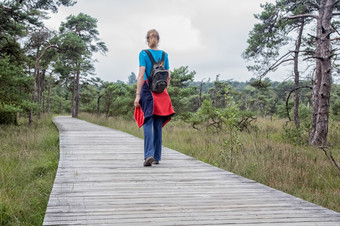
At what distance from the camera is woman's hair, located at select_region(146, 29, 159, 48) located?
14.8 feet

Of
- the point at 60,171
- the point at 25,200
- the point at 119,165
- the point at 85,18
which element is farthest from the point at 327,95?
the point at 85,18

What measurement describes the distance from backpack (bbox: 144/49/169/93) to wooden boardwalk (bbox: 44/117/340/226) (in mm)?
1239

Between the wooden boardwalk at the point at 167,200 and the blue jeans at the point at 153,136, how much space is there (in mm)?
294

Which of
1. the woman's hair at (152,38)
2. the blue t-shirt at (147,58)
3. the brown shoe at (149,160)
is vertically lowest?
the brown shoe at (149,160)

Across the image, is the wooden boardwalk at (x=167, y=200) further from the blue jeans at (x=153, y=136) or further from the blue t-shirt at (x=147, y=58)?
the blue t-shirt at (x=147, y=58)

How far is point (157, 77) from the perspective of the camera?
432 cm

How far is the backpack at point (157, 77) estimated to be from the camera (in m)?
4.32

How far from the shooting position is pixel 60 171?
401cm

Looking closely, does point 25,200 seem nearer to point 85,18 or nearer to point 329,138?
point 329,138

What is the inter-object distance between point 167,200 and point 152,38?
262cm

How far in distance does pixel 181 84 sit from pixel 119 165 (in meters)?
19.1

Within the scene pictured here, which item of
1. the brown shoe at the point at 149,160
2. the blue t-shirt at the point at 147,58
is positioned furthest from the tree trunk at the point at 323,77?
the brown shoe at the point at 149,160

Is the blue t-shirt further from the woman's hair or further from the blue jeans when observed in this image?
the blue jeans

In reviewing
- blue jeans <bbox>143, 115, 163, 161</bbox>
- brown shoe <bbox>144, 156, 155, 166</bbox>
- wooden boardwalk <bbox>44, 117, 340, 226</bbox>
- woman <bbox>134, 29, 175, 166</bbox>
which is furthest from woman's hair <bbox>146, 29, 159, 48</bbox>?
wooden boardwalk <bbox>44, 117, 340, 226</bbox>
